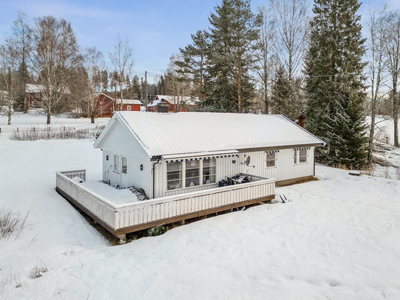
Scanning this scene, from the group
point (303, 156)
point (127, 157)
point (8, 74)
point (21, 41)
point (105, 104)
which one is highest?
point (21, 41)

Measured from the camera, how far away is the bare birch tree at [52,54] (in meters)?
29.0

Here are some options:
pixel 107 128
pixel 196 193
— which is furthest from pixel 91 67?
pixel 196 193

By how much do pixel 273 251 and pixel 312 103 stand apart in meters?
20.0

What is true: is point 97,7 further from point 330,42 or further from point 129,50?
point 330,42

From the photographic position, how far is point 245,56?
23.3m

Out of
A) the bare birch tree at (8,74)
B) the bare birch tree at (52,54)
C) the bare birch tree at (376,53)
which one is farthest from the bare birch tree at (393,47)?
the bare birch tree at (8,74)

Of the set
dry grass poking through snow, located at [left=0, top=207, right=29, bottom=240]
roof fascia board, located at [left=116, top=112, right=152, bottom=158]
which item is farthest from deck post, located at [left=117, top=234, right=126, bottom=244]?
dry grass poking through snow, located at [left=0, top=207, right=29, bottom=240]

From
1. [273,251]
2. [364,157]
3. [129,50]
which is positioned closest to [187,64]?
[129,50]

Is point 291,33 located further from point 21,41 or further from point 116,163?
point 21,41

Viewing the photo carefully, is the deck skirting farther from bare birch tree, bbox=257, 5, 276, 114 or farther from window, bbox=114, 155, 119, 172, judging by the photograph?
bare birch tree, bbox=257, 5, 276, 114

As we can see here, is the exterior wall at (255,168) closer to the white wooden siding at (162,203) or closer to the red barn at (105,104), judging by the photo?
the white wooden siding at (162,203)

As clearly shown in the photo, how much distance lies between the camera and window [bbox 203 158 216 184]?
1062 cm

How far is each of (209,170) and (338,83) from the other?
1693 centimetres

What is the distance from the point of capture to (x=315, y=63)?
73.9ft
